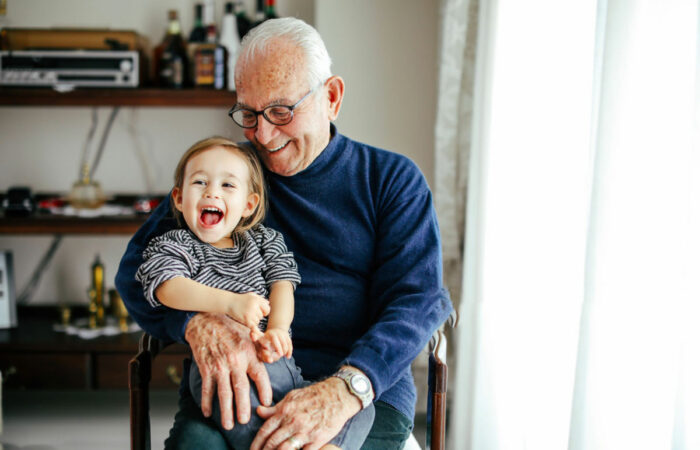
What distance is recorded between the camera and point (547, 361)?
154 centimetres

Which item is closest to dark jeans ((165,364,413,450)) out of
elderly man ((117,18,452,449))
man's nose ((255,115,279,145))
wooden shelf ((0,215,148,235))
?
elderly man ((117,18,452,449))

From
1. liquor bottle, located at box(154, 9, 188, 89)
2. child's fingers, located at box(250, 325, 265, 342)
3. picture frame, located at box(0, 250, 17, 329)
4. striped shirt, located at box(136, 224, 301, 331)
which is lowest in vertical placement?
picture frame, located at box(0, 250, 17, 329)

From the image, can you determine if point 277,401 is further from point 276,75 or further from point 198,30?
point 198,30

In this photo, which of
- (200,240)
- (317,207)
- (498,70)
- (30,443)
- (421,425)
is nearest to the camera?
(200,240)

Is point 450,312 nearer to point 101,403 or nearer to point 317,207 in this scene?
point 317,207

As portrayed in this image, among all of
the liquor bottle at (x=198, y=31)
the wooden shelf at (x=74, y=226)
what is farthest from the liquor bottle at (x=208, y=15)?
the wooden shelf at (x=74, y=226)

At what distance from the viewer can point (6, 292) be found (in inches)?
114

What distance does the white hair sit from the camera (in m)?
1.42

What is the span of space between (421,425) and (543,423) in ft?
4.44

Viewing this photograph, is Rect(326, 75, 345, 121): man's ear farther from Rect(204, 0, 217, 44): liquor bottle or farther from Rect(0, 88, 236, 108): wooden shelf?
Rect(204, 0, 217, 44): liquor bottle

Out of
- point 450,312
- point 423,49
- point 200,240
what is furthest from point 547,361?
point 423,49

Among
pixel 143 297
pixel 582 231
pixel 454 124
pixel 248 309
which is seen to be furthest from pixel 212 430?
pixel 454 124

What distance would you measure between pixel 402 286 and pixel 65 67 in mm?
2160

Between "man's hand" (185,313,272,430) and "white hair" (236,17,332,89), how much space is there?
596 millimetres
